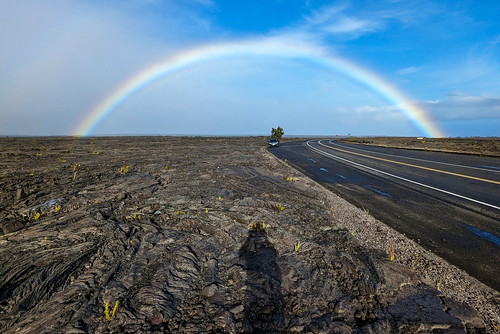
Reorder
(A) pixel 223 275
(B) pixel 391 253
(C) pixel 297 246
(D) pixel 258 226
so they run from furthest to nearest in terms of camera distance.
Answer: (D) pixel 258 226, (C) pixel 297 246, (B) pixel 391 253, (A) pixel 223 275

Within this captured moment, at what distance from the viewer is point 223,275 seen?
3887mm

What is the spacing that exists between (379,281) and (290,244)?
5.87ft

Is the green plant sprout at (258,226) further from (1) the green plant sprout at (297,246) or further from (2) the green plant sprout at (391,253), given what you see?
(2) the green plant sprout at (391,253)

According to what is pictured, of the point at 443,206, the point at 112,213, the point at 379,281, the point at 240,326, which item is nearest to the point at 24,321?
the point at 240,326

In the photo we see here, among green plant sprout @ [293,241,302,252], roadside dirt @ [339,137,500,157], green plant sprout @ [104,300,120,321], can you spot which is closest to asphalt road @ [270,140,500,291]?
green plant sprout @ [293,241,302,252]

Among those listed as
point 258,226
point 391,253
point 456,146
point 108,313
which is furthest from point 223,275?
point 456,146

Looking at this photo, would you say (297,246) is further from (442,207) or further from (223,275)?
(442,207)

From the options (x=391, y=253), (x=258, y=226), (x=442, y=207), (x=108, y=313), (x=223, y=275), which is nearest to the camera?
(x=108, y=313)

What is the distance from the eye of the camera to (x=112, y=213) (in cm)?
671

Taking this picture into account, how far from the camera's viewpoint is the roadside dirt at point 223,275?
295 cm

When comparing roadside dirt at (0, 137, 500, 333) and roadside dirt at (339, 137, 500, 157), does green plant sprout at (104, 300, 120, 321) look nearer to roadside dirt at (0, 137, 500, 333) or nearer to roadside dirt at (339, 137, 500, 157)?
roadside dirt at (0, 137, 500, 333)

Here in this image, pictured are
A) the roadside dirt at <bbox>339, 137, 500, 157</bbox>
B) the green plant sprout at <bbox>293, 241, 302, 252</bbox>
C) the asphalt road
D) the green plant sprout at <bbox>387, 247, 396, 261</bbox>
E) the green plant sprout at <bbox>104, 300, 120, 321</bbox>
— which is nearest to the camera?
the green plant sprout at <bbox>104, 300, 120, 321</bbox>

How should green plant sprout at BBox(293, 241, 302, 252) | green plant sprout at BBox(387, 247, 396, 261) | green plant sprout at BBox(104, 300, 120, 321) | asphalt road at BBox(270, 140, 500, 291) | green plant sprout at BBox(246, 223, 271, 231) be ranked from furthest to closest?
green plant sprout at BBox(246, 223, 271, 231)
green plant sprout at BBox(293, 241, 302, 252)
asphalt road at BBox(270, 140, 500, 291)
green plant sprout at BBox(387, 247, 396, 261)
green plant sprout at BBox(104, 300, 120, 321)

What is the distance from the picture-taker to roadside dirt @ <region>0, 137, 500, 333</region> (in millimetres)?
2945
